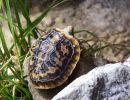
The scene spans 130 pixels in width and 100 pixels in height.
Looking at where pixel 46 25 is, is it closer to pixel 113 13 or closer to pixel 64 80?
pixel 113 13

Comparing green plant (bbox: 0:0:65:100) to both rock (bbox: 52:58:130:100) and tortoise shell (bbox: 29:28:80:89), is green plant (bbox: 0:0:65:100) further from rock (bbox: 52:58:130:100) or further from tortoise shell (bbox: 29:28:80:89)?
rock (bbox: 52:58:130:100)

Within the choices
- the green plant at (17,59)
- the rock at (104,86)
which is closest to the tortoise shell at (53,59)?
the green plant at (17,59)

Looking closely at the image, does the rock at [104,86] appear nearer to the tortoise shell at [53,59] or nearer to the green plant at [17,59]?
the tortoise shell at [53,59]

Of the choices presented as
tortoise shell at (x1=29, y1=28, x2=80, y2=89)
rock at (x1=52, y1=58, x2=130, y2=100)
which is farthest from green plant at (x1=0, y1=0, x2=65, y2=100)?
rock at (x1=52, y1=58, x2=130, y2=100)

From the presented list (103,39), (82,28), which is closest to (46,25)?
Result: (82,28)

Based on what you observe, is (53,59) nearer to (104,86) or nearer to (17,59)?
(17,59)
